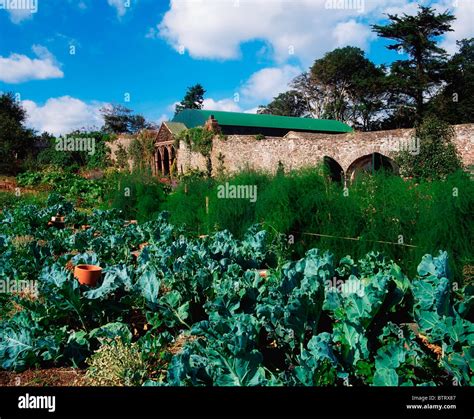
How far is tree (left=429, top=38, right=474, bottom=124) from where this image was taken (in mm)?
28891

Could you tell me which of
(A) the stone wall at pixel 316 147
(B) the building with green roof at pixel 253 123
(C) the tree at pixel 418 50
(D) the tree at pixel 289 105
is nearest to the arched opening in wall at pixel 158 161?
(B) the building with green roof at pixel 253 123

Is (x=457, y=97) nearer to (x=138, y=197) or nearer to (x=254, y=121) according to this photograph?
(x=254, y=121)

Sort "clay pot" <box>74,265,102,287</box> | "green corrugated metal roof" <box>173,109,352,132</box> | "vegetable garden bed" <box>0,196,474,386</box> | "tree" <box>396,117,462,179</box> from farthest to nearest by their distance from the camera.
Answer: "green corrugated metal roof" <box>173,109,352,132</box> < "tree" <box>396,117,462,179</box> < "clay pot" <box>74,265,102,287</box> < "vegetable garden bed" <box>0,196,474,386</box>

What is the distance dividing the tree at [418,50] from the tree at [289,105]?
768 inches

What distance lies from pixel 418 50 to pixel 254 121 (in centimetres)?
1165

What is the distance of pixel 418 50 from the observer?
30344 millimetres

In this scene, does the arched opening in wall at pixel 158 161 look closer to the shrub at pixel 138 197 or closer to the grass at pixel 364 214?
the shrub at pixel 138 197

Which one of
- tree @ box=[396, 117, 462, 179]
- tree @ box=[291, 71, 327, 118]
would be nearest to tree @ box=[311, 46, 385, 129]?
tree @ box=[291, 71, 327, 118]

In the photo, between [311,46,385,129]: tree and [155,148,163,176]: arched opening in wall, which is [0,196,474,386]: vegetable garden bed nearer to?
[155,148,163,176]: arched opening in wall

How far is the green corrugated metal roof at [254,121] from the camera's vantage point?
31.6 metres

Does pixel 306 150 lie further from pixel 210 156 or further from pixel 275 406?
pixel 275 406

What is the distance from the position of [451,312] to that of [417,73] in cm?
2996

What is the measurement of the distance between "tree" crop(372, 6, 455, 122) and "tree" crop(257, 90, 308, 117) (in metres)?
19.5

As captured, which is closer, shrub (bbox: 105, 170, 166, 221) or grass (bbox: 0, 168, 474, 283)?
grass (bbox: 0, 168, 474, 283)
